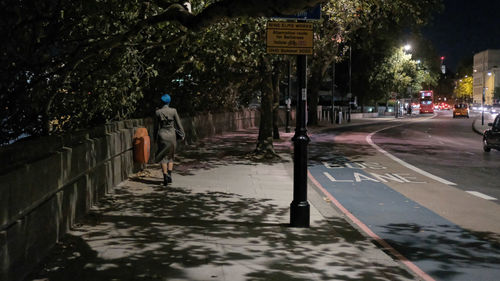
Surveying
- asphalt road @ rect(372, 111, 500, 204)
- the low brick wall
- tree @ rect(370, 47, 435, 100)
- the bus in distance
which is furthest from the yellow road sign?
the bus in distance

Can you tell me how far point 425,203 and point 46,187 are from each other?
7.02 meters

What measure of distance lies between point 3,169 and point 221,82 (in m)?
17.8

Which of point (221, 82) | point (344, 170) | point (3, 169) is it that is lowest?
point (344, 170)

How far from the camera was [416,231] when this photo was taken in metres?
8.08

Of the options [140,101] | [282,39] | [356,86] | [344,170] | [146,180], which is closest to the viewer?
[282,39]

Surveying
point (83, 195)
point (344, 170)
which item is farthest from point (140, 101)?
point (83, 195)

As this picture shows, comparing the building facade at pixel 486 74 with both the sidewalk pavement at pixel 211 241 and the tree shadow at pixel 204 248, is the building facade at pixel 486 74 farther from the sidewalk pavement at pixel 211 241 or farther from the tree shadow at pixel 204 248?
the tree shadow at pixel 204 248

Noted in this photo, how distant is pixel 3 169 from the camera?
16.5ft

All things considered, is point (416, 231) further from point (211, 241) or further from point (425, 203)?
point (211, 241)

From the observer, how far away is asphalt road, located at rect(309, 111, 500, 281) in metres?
6.70

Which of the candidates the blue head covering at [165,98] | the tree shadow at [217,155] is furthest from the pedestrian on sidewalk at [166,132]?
the tree shadow at [217,155]

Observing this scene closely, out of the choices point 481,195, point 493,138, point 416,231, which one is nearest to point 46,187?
point 416,231

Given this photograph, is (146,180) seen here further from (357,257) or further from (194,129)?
(194,129)

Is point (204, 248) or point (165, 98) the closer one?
point (204, 248)
